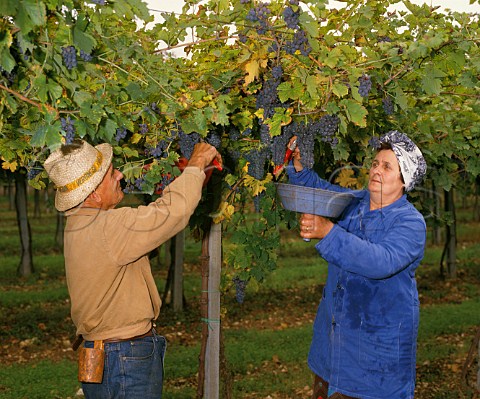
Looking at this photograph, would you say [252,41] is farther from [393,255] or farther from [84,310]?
[84,310]

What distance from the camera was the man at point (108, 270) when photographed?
3408 mm

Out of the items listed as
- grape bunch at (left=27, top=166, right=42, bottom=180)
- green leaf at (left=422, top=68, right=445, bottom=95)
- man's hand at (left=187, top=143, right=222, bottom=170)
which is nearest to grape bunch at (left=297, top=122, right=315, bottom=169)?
man's hand at (left=187, top=143, right=222, bottom=170)

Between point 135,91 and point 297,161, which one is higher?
point 135,91

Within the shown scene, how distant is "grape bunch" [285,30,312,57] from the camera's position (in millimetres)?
3363

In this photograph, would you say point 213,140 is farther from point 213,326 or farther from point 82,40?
point 213,326

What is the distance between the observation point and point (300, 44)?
11.1 ft

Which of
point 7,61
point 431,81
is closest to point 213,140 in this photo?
point 431,81

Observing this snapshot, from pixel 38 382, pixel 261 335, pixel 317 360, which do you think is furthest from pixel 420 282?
pixel 317 360

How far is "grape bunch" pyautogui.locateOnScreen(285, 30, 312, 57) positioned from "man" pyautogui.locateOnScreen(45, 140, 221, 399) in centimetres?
74

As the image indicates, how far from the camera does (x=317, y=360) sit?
4023 mm

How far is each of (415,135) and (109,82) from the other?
3.62 metres

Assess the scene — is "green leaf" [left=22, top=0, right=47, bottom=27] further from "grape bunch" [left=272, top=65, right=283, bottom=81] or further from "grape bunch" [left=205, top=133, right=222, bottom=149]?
"grape bunch" [left=205, top=133, right=222, bottom=149]

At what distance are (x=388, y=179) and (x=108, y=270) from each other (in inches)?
64.3

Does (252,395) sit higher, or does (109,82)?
(109,82)
